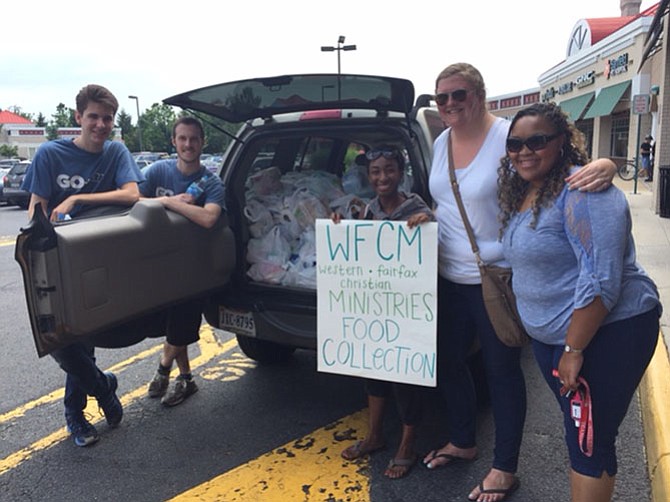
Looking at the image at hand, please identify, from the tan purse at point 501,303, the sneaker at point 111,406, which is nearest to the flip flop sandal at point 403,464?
the tan purse at point 501,303

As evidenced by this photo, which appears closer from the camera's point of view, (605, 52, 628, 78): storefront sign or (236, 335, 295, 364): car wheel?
(236, 335, 295, 364): car wheel

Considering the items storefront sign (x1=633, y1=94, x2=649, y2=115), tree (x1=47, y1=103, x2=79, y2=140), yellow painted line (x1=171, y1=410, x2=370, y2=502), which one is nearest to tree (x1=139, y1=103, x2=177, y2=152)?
tree (x1=47, y1=103, x2=79, y2=140)

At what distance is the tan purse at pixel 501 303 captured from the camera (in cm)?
248

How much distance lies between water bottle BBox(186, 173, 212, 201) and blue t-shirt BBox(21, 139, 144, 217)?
0.32 meters

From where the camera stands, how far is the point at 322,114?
3482 mm

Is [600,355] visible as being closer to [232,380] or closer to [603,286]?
[603,286]

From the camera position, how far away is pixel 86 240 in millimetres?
2658

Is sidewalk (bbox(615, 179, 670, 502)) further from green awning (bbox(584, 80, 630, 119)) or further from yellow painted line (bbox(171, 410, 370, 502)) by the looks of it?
green awning (bbox(584, 80, 630, 119))

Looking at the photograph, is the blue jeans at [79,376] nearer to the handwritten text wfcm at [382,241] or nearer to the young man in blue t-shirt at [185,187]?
the young man in blue t-shirt at [185,187]

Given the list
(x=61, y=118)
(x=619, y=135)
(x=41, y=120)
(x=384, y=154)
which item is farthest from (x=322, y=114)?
(x=41, y=120)

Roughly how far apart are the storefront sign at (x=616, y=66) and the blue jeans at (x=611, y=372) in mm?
24629

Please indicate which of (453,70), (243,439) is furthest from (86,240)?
(453,70)

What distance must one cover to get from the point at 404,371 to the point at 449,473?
63 centimetres

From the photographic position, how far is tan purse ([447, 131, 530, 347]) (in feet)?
8.14
